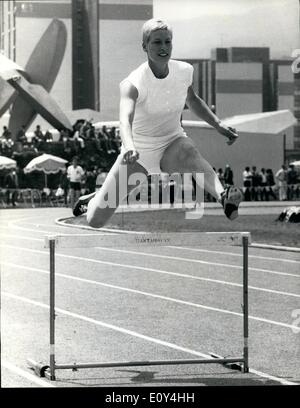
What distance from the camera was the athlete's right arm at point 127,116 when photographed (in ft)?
26.9

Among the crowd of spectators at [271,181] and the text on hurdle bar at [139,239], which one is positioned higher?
the crowd of spectators at [271,181]

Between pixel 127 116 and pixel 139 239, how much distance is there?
1.08m

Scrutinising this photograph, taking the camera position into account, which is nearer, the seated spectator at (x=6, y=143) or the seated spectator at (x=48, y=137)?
the seated spectator at (x=48, y=137)

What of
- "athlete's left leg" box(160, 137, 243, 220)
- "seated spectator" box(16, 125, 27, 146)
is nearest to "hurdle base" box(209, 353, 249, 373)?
"athlete's left leg" box(160, 137, 243, 220)

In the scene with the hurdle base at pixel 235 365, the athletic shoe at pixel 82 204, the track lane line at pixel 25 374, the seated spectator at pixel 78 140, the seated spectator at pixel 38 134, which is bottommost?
the track lane line at pixel 25 374

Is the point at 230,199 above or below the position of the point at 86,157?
below

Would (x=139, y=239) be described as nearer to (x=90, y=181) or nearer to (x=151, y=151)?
(x=151, y=151)

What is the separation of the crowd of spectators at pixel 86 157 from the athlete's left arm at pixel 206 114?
408 millimetres

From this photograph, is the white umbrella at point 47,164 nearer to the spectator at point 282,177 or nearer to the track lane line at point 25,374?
the track lane line at point 25,374

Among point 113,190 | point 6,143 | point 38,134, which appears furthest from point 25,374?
point 6,143

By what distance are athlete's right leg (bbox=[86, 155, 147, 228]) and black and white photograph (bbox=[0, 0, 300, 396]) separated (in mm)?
11

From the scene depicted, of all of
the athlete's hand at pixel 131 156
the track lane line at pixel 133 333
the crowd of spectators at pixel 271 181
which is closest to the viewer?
the athlete's hand at pixel 131 156

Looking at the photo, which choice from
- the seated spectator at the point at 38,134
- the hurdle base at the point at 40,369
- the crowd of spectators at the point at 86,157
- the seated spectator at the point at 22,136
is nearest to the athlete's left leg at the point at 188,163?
the crowd of spectators at the point at 86,157

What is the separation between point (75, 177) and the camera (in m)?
10.9
